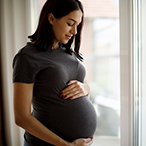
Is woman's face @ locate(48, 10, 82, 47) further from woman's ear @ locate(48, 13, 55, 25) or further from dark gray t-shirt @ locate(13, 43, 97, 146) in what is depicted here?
dark gray t-shirt @ locate(13, 43, 97, 146)

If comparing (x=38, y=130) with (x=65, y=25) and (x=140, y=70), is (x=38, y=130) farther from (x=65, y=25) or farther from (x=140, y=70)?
(x=140, y=70)

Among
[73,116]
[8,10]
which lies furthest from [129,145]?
[8,10]

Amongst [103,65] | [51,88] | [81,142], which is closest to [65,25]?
[51,88]

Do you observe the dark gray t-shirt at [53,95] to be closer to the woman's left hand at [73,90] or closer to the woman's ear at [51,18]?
the woman's left hand at [73,90]

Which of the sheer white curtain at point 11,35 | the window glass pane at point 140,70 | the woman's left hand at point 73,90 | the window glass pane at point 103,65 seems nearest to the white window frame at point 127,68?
the window glass pane at point 140,70

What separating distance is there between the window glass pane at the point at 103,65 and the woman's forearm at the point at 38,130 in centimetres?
97

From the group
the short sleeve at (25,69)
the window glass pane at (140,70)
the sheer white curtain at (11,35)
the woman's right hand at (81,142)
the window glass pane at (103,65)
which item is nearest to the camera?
the short sleeve at (25,69)

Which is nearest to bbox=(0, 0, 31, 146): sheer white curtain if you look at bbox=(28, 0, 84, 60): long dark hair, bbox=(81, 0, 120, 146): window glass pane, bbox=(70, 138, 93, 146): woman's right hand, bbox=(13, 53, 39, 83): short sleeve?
bbox=(81, 0, 120, 146): window glass pane

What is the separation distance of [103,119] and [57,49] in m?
1.07

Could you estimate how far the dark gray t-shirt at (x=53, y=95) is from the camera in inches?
34.9

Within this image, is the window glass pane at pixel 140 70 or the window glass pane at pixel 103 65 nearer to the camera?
the window glass pane at pixel 140 70

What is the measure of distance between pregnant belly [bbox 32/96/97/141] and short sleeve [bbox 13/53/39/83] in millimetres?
203

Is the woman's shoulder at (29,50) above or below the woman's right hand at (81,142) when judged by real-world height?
above

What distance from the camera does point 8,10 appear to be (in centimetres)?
193
